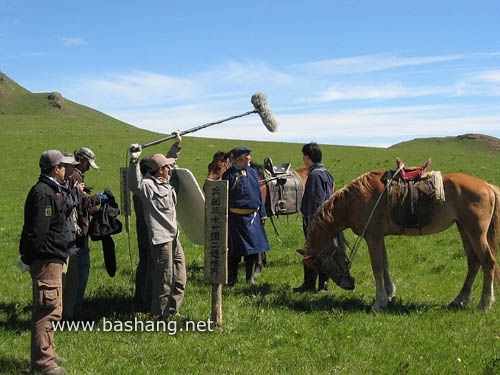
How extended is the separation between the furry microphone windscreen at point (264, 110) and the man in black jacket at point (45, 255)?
3547 mm

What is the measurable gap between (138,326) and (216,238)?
154 cm

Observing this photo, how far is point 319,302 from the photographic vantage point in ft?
27.0

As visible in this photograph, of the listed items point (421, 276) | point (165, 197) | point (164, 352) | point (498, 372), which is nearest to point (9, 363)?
point (164, 352)

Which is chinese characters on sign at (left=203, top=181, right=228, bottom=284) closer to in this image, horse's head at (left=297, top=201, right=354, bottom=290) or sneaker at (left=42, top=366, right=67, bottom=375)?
horse's head at (left=297, top=201, right=354, bottom=290)

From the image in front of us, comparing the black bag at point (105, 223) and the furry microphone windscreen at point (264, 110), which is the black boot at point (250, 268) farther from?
the black bag at point (105, 223)

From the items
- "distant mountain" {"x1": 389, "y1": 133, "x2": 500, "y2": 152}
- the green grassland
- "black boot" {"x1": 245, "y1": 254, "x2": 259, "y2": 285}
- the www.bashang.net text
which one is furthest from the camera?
"distant mountain" {"x1": 389, "y1": 133, "x2": 500, "y2": 152}

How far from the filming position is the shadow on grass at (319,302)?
26.1ft

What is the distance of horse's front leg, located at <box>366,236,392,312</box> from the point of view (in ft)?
25.8

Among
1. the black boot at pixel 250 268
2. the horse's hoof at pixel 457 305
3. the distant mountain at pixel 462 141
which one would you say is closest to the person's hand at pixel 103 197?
the black boot at pixel 250 268

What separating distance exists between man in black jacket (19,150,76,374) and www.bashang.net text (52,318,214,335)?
134 centimetres

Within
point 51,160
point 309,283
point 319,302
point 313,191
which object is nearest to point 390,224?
point 313,191

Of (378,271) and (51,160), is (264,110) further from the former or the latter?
(51,160)

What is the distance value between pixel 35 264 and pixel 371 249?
15.8 ft

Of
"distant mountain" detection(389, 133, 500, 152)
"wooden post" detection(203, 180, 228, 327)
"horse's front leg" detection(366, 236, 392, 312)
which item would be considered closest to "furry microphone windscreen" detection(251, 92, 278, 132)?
"wooden post" detection(203, 180, 228, 327)
